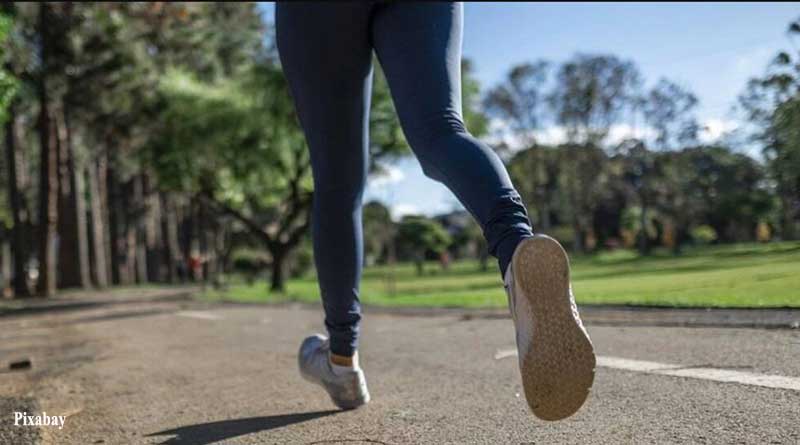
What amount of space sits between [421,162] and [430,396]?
3.03 feet

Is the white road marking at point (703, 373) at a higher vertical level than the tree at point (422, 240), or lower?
lower

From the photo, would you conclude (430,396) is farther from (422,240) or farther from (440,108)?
(422,240)

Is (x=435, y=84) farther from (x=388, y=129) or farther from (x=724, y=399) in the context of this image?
(x=388, y=129)

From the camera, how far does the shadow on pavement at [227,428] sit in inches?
77.2

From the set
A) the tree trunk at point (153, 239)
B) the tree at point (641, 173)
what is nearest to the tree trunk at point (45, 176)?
the tree trunk at point (153, 239)

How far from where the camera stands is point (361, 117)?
2.09 m

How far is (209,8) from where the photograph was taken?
16.3 metres

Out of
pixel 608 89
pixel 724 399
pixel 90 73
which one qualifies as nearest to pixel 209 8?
pixel 90 73

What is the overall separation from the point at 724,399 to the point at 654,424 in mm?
306

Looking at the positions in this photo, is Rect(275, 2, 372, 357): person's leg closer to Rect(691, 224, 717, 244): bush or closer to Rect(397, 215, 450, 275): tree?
Rect(397, 215, 450, 275): tree

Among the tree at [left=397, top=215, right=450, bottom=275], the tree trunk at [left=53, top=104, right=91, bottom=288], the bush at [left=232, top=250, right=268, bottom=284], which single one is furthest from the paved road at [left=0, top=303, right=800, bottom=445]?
the bush at [left=232, top=250, right=268, bottom=284]

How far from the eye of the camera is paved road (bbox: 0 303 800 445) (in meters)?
1.78

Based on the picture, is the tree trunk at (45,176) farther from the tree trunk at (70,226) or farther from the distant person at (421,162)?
the distant person at (421,162)

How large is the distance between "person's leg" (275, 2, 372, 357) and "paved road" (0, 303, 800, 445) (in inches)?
14.2
